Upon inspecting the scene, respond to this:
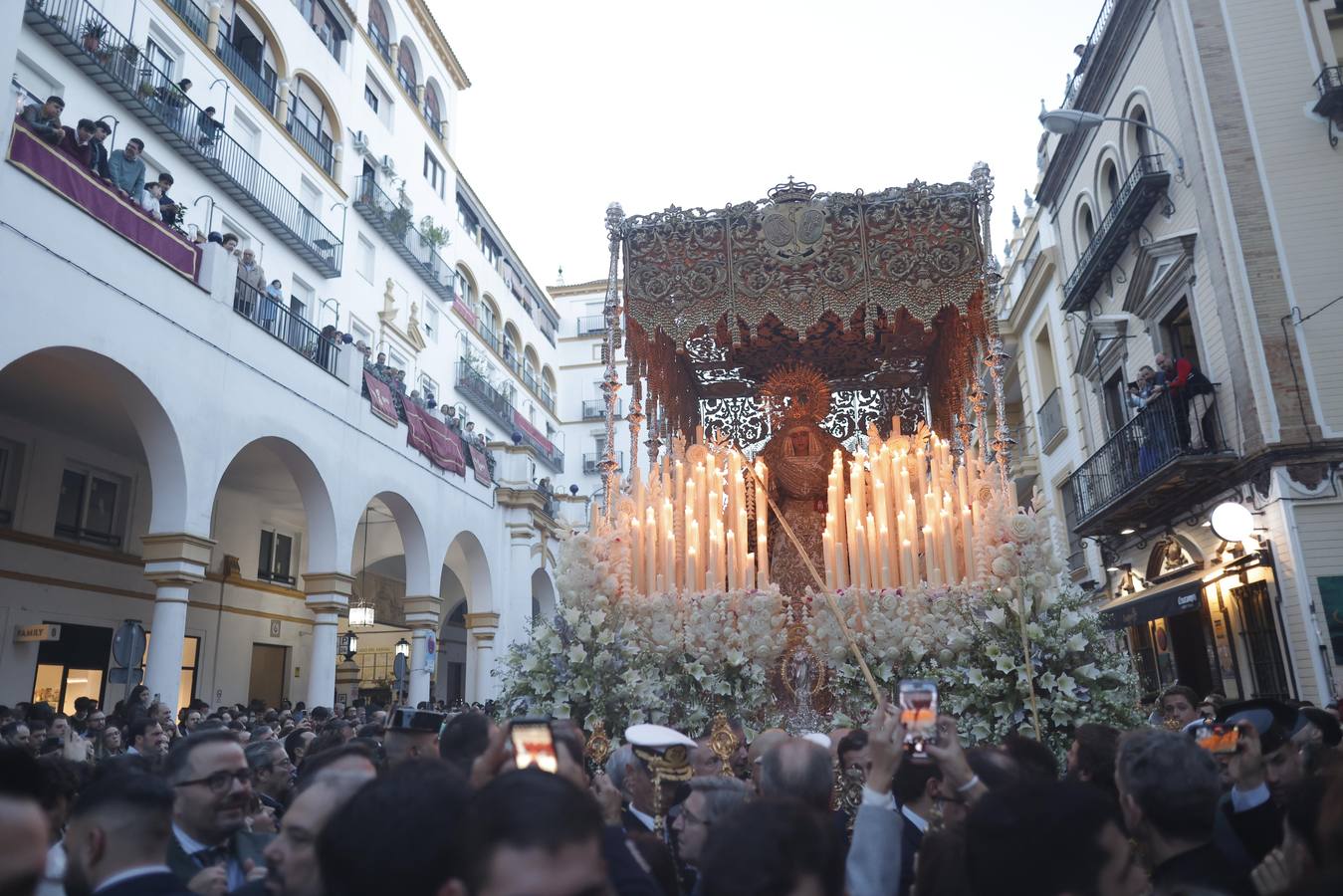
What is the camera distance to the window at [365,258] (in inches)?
830

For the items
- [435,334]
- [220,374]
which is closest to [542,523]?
[435,334]

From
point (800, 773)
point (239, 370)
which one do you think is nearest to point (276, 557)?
point (239, 370)

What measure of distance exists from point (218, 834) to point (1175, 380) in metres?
12.2

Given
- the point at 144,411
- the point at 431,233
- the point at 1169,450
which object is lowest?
the point at 1169,450

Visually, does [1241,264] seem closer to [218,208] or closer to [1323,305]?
[1323,305]

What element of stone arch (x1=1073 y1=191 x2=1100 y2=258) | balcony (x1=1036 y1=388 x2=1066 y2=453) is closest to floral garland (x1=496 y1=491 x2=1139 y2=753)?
stone arch (x1=1073 y1=191 x2=1100 y2=258)

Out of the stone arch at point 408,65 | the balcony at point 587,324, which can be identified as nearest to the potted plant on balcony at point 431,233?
the stone arch at point 408,65

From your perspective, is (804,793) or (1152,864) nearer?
(1152,864)

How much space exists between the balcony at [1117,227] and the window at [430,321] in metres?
15.0

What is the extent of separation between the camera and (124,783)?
2391 mm

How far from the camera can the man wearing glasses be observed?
9.48ft

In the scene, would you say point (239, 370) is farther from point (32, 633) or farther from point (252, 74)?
point (252, 74)

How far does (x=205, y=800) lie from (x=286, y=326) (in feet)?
40.5

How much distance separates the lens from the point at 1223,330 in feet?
38.4
